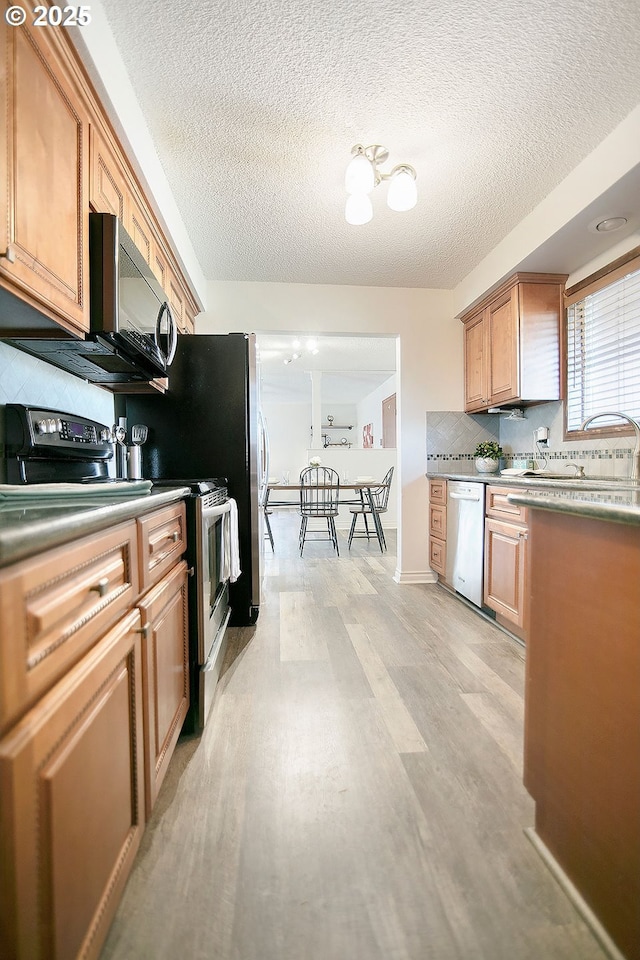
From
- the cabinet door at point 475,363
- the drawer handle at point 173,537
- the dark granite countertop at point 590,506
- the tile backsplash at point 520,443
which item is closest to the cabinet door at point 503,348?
the cabinet door at point 475,363

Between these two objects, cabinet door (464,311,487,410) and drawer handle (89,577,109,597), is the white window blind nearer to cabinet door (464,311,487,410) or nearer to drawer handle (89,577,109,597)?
cabinet door (464,311,487,410)

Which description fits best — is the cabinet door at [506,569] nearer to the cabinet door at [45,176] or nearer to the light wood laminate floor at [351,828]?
the light wood laminate floor at [351,828]

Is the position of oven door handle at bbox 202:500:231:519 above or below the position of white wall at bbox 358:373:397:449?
below

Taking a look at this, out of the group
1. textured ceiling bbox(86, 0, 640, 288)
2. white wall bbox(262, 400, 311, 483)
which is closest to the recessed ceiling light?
textured ceiling bbox(86, 0, 640, 288)

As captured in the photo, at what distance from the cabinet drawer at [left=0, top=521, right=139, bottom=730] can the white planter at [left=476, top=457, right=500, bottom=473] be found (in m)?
2.90

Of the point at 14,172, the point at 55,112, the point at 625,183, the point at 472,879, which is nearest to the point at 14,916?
the point at 472,879

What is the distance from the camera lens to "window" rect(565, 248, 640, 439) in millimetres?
2262

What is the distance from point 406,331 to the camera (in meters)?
3.49

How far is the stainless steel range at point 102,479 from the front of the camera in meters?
1.37

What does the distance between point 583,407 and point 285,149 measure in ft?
7.33

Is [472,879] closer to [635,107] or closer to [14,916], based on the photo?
[14,916]

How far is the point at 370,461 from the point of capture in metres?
6.79

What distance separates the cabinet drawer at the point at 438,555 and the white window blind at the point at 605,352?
3.94ft

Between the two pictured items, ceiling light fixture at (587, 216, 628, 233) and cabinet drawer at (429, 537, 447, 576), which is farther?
cabinet drawer at (429, 537, 447, 576)
